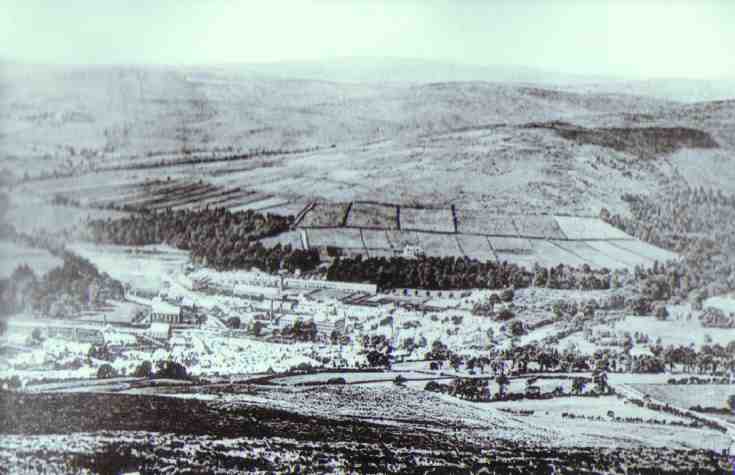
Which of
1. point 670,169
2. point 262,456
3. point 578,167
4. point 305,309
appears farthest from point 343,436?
point 670,169

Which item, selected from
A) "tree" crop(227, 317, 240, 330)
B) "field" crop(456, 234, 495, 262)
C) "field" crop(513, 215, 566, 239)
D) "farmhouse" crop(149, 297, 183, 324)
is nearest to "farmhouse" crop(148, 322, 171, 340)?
"farmhouse" crop(149, 297, 183, 324)

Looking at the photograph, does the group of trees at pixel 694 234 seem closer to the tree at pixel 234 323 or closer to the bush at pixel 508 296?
the bush at pixel 508 296

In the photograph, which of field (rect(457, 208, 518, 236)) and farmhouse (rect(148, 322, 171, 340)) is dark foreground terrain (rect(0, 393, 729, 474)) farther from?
field (rect(457, 208, 518, 236))

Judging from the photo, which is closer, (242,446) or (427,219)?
(242,446)

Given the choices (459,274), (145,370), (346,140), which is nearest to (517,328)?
(459,274)

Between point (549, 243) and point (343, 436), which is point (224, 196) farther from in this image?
point (549, 243)

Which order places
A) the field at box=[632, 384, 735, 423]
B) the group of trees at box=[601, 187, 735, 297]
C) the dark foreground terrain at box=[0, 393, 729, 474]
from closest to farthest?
the dark foreground terrain at box=[0, 393, 729, 474]
the field at box=[632, 384, 735, 423]
the group of trees at box=[601, 187, 735, 297]

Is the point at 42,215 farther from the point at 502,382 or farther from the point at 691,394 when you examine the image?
the point at 691,394

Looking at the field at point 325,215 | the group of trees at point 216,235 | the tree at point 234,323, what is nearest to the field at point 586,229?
the field at point 325,215
